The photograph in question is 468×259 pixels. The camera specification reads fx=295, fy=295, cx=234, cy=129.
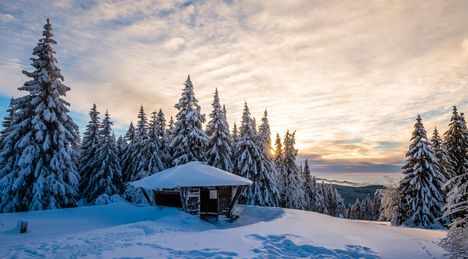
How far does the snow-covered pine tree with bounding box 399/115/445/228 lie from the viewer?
26797mm

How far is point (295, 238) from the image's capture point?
1058cm

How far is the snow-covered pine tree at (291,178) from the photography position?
40.5 metres

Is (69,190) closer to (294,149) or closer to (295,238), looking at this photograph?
(295,238)

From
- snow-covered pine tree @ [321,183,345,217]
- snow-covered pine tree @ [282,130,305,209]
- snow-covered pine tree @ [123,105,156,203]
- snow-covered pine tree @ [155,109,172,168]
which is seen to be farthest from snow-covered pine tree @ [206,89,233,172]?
snow-covered pine tree @ [321,183,345,217]

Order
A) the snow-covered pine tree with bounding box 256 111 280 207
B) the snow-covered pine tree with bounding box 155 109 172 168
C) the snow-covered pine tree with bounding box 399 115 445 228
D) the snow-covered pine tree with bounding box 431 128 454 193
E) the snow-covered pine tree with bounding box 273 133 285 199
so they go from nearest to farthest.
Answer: the snow-covered pine tree with bounding box 399 115 445 228 → the snow-covered pine tree with bounding box 431 128 454 193 → the snow-covered pine tree with bounding box 256 111 280 207 → the snow-covered pine tree with bounding box 155 109 172 168 → the snow-covered pine tree with bounding box 273 133 285 199

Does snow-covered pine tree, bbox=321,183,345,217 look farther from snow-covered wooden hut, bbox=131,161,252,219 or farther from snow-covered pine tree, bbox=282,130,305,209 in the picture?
snow-covered wooden hut, bbox=131,161,252,219

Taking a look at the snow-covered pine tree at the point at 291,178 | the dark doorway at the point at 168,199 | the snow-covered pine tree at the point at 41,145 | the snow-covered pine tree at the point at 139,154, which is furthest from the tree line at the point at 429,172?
the snow-covered pine tree at the point at 41,145

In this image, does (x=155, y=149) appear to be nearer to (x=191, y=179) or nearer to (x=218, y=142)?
(x=218, y=142)

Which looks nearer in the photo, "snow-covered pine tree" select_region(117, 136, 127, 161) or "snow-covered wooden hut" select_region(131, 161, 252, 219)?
"snow-covered wooden hut" select_region(131, 161, 252, 219)

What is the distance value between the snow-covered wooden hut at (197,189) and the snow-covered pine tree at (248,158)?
9951 mm

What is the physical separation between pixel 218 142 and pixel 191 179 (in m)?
13.2

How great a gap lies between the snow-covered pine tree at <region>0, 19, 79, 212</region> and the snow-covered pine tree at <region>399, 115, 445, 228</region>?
1174 inches

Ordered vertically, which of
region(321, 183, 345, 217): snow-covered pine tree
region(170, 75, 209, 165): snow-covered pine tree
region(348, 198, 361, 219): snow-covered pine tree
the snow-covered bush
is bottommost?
region(348, 198, 361, 219): snow-covered pine tree

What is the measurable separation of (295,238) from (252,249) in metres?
2.24
